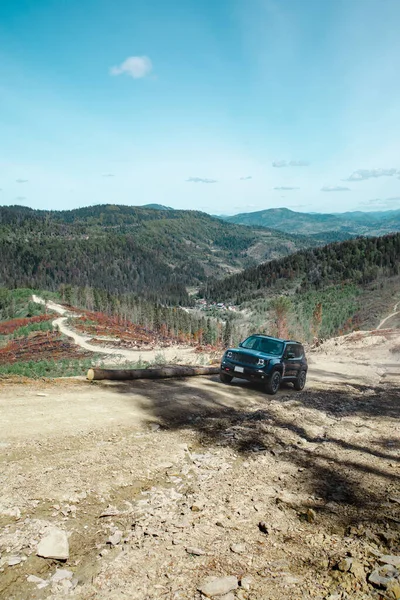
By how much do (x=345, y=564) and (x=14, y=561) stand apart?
11.7 feet

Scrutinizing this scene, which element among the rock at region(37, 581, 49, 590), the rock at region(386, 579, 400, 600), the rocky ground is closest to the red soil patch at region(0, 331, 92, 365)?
the rocky ground

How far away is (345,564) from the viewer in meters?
4.27

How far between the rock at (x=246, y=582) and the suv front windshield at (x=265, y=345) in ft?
36.7

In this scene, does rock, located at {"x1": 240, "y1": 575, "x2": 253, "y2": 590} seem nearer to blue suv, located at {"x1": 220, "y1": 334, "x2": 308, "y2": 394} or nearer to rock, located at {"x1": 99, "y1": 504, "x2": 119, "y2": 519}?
rock, located at {"x1": 99, "y1": 504, "x2": 119, "y2": 519}

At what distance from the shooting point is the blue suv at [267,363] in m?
14.4

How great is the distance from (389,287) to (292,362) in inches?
4367

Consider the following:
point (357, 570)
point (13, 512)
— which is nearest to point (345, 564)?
point (357, 570)

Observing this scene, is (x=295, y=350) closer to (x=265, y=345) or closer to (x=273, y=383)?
(x=265, y=345)

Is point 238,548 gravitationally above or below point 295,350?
below

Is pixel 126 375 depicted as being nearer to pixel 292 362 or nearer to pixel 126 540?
pixel 292 362

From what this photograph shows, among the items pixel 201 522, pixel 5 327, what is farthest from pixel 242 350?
pixel 5 327

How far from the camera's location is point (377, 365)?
27828 millimetres

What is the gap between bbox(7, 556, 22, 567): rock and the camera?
13.6ft

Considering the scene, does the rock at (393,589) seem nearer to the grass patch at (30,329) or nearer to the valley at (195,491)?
the valley at (195,491)
